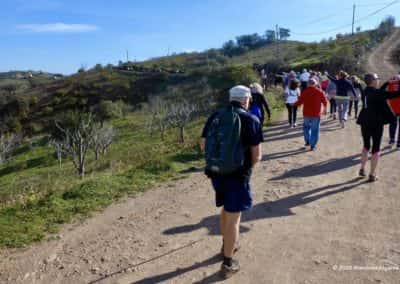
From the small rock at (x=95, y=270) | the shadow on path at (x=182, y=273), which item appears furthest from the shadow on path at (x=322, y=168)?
the small rock at (x=95, y=270)

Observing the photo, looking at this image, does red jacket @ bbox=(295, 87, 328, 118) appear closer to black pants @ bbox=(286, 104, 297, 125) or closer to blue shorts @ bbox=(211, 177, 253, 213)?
black pants @ bbox=(286, 104, 297, 125)

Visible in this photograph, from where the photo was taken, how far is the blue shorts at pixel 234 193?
3.72 m

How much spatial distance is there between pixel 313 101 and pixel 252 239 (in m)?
5.00

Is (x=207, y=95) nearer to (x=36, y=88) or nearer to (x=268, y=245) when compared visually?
(x=268, y=245)

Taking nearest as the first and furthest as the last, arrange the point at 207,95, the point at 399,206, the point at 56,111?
the point at 399,206
the point at 207,95
the point at 56,111

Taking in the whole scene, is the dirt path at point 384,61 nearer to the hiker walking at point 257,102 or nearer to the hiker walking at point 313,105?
the hiker walking at point 313,105

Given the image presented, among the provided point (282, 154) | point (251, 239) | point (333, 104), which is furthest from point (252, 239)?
point (333, 104)

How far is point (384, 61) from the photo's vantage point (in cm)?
4034

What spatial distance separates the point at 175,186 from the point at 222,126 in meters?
3.66

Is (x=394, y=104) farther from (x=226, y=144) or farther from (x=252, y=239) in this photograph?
(x=226, y=144)

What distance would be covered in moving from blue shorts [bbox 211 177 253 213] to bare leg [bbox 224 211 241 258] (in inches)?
3.0

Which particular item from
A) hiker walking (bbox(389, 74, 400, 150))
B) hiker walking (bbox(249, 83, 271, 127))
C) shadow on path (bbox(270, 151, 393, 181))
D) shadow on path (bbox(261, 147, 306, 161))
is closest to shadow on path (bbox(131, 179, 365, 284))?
shadow on path (bbox(270, 151, 393, 181))

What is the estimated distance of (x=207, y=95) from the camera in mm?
45000

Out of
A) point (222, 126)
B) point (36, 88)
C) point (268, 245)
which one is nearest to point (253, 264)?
point (268, 245)
